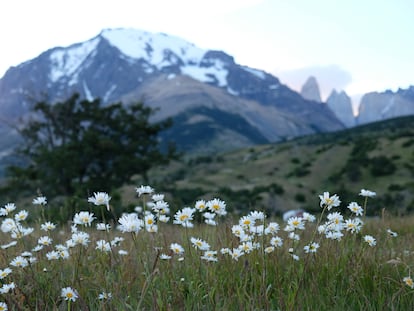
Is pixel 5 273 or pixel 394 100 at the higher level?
pixel 394 100

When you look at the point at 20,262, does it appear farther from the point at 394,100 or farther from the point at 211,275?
the point at 394,100

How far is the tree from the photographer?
23.1 metres

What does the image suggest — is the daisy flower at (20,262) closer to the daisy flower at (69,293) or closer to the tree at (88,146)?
the daisy flower at (69,293)

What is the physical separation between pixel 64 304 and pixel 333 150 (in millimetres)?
49972

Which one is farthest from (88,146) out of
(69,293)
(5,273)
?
(69,293)

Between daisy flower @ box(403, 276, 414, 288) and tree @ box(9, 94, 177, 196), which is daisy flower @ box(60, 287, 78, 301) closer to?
daisy flower @ box(403, 276, 414, 288)

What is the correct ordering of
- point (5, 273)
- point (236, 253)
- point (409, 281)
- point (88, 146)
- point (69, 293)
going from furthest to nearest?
point (88, 146)
point (236, 253)
point (5, 273)
point (409, 281)
point (69, 293)

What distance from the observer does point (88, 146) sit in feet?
75.6

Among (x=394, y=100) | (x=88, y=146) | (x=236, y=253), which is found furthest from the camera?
(x=88, y=146)

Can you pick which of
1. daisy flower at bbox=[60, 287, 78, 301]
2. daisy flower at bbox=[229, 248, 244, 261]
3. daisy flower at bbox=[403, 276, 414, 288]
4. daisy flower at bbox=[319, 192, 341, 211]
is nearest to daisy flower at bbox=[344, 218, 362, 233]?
daisy flower at bbox=[319, 192, 341, 211]

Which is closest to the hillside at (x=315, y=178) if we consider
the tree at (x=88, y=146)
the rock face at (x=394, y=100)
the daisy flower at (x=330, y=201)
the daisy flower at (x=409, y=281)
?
the tree at (x=88, y=146)

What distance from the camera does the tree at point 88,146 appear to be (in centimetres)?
2311

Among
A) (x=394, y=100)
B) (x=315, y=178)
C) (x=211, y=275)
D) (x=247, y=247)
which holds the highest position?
(x=394, y=100)

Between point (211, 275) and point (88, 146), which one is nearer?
point (211, 275)
